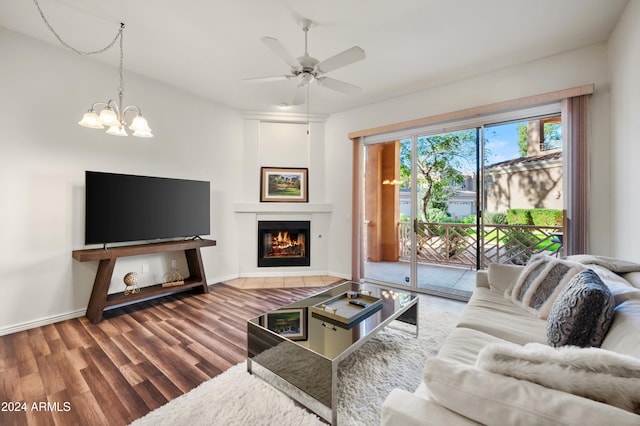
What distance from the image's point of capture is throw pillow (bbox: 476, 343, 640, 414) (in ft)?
2.36

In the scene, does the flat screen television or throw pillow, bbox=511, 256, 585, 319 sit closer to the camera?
throw pillow, bbox=511, 256, 585, 319

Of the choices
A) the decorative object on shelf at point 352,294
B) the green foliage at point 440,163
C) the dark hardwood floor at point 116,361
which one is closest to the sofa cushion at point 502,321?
the decorative object on shelf at point 352,294

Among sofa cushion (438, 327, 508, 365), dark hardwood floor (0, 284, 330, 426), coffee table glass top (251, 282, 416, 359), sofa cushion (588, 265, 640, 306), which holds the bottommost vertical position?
dark hardwood floor (0, 284, 330, 426)

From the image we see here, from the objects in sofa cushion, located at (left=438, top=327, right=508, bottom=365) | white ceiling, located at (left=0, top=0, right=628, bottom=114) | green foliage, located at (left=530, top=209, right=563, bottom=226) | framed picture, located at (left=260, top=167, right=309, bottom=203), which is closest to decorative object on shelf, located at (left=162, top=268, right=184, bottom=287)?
framed picture, located at (left=260, top=167, right=309, bottom=203)

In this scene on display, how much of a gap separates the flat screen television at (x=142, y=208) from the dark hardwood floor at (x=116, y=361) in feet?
3.08

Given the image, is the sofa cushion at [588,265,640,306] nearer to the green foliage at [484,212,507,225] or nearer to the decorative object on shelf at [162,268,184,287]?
the green foliage at [484,212,507,225]

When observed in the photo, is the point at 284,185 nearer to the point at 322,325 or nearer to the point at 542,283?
the point at 322,325

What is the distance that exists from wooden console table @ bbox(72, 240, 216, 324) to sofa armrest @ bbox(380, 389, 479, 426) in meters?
3.13

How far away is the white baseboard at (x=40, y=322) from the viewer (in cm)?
252

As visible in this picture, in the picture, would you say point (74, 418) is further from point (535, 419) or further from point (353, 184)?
point (353, 184)

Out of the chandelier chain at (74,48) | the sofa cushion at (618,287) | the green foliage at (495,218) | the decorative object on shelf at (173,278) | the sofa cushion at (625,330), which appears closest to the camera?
the sofa cushion at (625,330)

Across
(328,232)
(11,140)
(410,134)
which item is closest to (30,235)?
(11,140)

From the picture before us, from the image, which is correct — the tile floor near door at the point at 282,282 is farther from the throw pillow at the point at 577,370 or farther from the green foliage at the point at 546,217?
the throw pillow at the point at 577,370

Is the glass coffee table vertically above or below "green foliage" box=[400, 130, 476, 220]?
below
